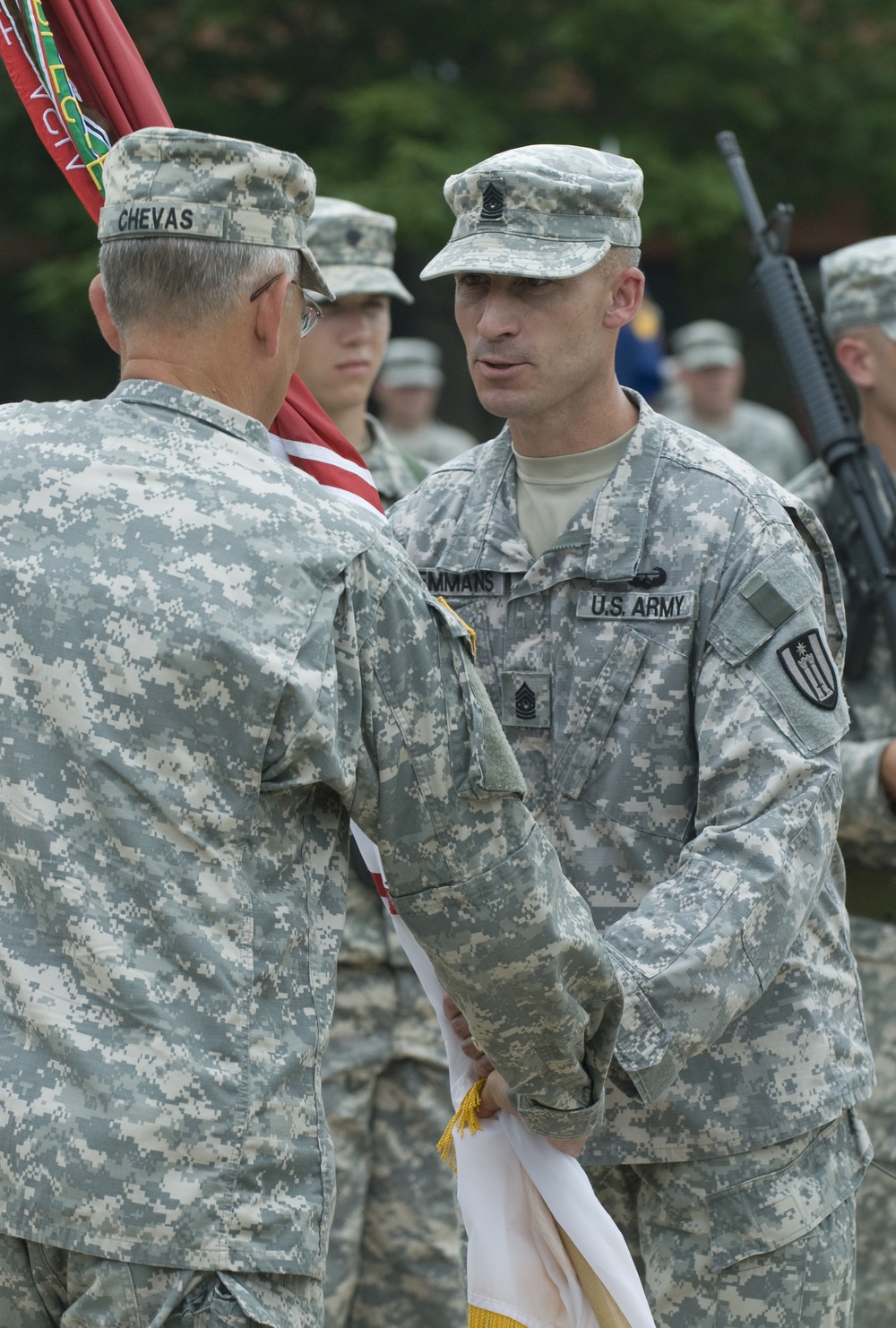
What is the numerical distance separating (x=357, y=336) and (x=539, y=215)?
1.81 m

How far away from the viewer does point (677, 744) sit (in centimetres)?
301

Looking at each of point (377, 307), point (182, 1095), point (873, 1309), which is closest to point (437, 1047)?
point (873, 1309)

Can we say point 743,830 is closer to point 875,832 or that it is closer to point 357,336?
point 875,832

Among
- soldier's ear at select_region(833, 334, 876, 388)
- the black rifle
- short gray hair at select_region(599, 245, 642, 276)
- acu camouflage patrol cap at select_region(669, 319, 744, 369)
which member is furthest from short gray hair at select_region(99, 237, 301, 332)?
acu camouflage patrol cap at select_region(669, 319, 744, 369)

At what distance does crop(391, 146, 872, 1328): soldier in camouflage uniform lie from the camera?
9.30 feet

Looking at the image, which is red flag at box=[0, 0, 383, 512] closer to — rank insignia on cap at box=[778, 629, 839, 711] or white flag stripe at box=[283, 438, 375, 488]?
white flag stripe at box=[283, 438, 375, 488]

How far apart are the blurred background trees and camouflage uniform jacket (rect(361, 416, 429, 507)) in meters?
9.75

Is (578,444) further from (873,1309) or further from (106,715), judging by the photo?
(873,1309)

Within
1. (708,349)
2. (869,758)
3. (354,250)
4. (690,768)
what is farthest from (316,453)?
(708,349)

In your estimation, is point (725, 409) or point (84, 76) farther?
point (725, 409)

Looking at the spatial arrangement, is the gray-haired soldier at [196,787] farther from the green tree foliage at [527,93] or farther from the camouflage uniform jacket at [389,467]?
the green tree foliage at [527,93]

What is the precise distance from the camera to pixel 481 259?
3.00 m

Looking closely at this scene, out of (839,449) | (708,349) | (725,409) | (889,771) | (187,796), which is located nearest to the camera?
(187,796)

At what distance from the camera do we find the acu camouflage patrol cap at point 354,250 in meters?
4.89
